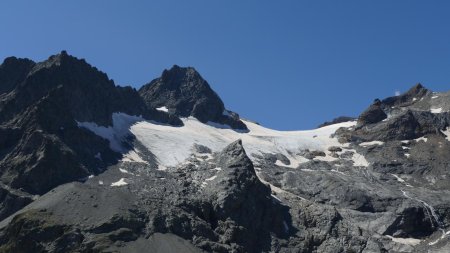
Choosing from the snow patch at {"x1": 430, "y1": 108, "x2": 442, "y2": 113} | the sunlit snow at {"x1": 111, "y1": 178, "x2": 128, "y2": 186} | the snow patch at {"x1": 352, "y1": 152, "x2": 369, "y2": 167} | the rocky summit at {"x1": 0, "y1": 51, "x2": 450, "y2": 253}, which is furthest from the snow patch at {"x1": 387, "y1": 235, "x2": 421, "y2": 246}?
the snow patch at {"x1": 430, "y1": 108, "x2": 442, "y2": 113}

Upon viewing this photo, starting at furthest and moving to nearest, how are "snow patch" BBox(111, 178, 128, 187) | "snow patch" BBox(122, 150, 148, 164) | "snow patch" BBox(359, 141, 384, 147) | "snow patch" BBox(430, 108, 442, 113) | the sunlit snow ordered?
"snow patch" BBox(430, 108, 442, 113)
"snow patch" BBox(359, 141, 384, 147)
"snow patch" BBox(122, 150, 148, 164)
the sunlit snow
"snow patch" BBox(111, 178, 128, 187)

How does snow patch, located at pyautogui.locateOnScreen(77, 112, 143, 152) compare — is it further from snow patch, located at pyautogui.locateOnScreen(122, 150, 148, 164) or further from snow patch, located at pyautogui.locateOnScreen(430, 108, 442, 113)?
snow patch, located at pyautogui.locateOnScreen(430, 108, 442, 113)

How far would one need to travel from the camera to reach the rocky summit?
346ft

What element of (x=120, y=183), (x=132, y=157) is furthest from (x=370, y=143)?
(x=120, y=183)

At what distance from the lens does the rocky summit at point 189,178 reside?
346ft

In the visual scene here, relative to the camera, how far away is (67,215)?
105 m

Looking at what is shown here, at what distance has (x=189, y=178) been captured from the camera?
131875mm

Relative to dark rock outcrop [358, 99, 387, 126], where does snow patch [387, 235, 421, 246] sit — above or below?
below

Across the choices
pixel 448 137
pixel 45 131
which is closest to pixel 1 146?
pixel 45 131

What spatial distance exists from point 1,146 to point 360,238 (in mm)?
72511

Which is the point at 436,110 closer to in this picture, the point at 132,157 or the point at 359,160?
the point at 359,160

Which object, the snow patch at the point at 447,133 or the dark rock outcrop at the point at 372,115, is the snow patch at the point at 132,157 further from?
the snow patch at the point at 447,133

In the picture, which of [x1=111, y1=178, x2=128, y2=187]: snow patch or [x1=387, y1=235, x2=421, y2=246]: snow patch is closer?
[x1=387, y1=235, x2=421, y2=246]: snow patch

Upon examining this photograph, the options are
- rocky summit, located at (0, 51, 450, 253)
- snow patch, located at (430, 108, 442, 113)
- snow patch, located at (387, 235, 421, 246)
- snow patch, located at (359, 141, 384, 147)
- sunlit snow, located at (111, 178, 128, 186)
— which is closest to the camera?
rocky summit, located at (0, 51, 450, 253)
